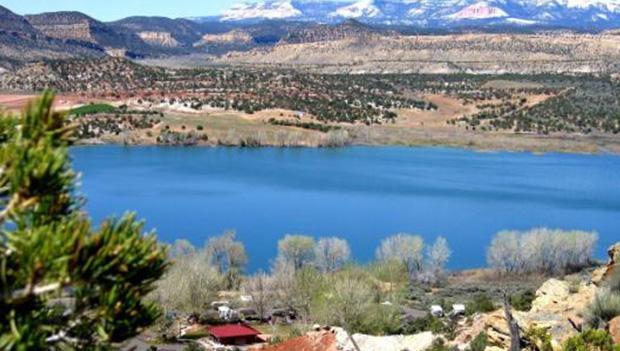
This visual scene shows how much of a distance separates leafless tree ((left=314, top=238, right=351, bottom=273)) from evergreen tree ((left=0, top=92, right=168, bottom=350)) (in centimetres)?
2875

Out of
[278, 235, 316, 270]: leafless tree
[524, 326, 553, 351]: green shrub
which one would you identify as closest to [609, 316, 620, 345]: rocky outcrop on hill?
[524, 326, 553, 351]: green shrub

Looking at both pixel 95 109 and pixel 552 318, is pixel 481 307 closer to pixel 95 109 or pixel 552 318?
pixel 552 318

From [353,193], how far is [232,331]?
29839 mm

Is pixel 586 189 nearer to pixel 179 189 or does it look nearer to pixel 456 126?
pixel 179 189

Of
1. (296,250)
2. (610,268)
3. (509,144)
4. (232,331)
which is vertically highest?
(610,268)

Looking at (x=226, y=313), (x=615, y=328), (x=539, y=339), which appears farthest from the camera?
(x=226, y=313)

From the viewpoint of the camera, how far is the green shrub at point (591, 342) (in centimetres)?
1049

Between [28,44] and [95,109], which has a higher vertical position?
[28,44]

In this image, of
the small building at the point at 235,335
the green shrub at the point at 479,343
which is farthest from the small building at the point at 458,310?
the green shrub at the point at 479,343

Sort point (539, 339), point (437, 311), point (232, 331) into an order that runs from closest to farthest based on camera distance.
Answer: point (539, 339) < point (232, 331) < point (437, 311)

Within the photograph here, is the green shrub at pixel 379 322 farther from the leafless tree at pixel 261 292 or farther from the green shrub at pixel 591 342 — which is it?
the green shrub at pixel 591 342

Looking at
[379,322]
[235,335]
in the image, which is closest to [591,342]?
[379,322]

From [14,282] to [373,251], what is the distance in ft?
112

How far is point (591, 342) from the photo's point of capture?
1067 centimetres
